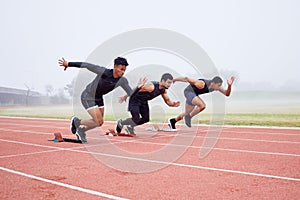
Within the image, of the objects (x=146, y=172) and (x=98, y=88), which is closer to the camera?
(x=146, y=172)

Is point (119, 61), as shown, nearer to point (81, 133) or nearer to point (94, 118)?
point (94, 118)

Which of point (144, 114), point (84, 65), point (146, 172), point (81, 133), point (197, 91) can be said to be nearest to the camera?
point (146, 172)

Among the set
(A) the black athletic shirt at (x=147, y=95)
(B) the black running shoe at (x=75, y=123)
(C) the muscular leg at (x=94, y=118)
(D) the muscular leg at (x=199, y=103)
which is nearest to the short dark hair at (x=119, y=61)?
(C) the muscular leg at (x=94, y=118)

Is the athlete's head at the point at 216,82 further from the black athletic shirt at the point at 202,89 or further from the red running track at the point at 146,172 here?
the red running track at the point at 146,172

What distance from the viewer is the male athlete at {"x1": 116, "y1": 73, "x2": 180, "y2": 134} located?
30.0 ft

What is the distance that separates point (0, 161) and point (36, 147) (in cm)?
167

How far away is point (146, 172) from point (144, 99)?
486 centimetres

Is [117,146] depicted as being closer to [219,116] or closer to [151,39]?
[151,39]

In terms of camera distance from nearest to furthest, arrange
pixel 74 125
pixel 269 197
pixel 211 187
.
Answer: pixel 269 197
pixel 211 187
pixel 74 125

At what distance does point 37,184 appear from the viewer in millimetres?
3986

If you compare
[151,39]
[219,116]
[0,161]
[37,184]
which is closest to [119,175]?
[37,184]

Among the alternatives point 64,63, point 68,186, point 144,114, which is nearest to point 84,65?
point 64,63

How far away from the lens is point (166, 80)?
9.50m

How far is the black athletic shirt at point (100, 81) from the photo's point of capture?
711 cm
